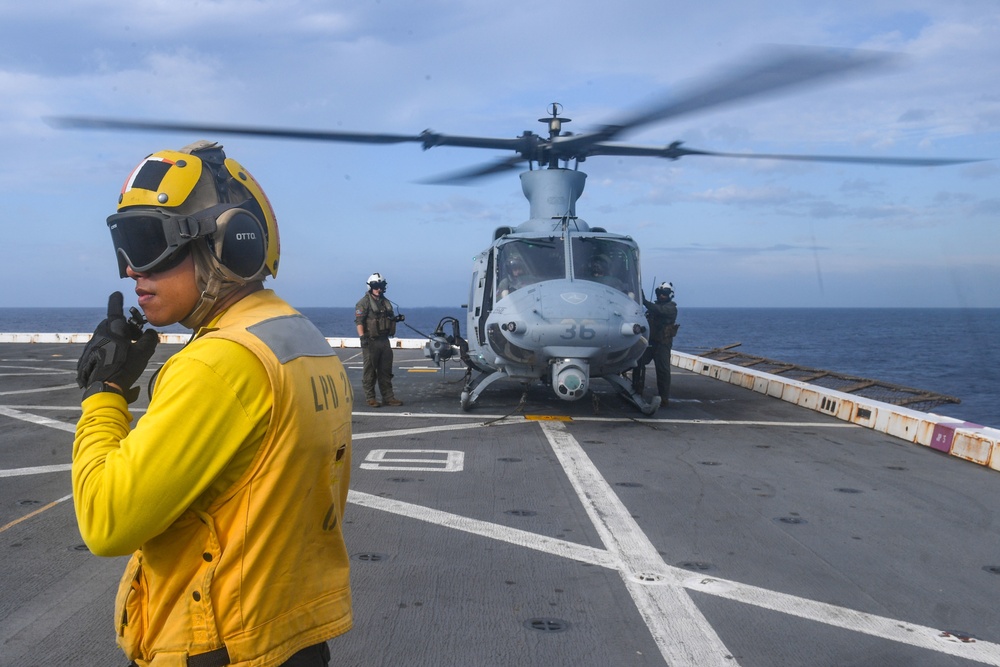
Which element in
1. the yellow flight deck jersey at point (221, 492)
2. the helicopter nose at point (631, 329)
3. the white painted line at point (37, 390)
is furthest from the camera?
the white painted line at point (37, 390)

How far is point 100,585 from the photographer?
432 cm

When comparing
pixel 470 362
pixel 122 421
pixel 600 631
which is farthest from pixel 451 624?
pixel 470 362

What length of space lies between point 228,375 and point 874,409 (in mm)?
9483

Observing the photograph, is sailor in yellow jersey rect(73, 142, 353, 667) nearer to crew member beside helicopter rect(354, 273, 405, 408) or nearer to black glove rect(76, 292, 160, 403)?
black glove rect(76, 292, 160, 403)

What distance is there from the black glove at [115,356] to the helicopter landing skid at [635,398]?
856cm

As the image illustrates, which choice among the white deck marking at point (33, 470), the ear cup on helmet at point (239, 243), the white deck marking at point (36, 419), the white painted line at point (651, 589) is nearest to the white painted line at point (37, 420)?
the white deck marking at point (36, 419)

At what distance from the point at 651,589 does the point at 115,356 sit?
10.7ft

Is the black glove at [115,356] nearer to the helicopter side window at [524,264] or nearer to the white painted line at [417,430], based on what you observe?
→ the white painted line at [417,430]

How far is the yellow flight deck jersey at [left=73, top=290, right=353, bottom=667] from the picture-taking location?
159 cm

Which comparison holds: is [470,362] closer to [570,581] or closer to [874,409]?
[874,409]

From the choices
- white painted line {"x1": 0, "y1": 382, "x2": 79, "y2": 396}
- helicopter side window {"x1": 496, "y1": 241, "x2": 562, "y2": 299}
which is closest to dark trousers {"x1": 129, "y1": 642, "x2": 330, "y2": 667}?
helicopter side window {"x1": 496, "y1": 241, "x2": 562, "y2": 299}

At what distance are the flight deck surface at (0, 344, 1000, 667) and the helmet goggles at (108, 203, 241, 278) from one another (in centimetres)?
225

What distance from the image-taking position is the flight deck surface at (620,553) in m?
3.64

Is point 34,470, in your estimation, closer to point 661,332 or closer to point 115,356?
point 115,356
